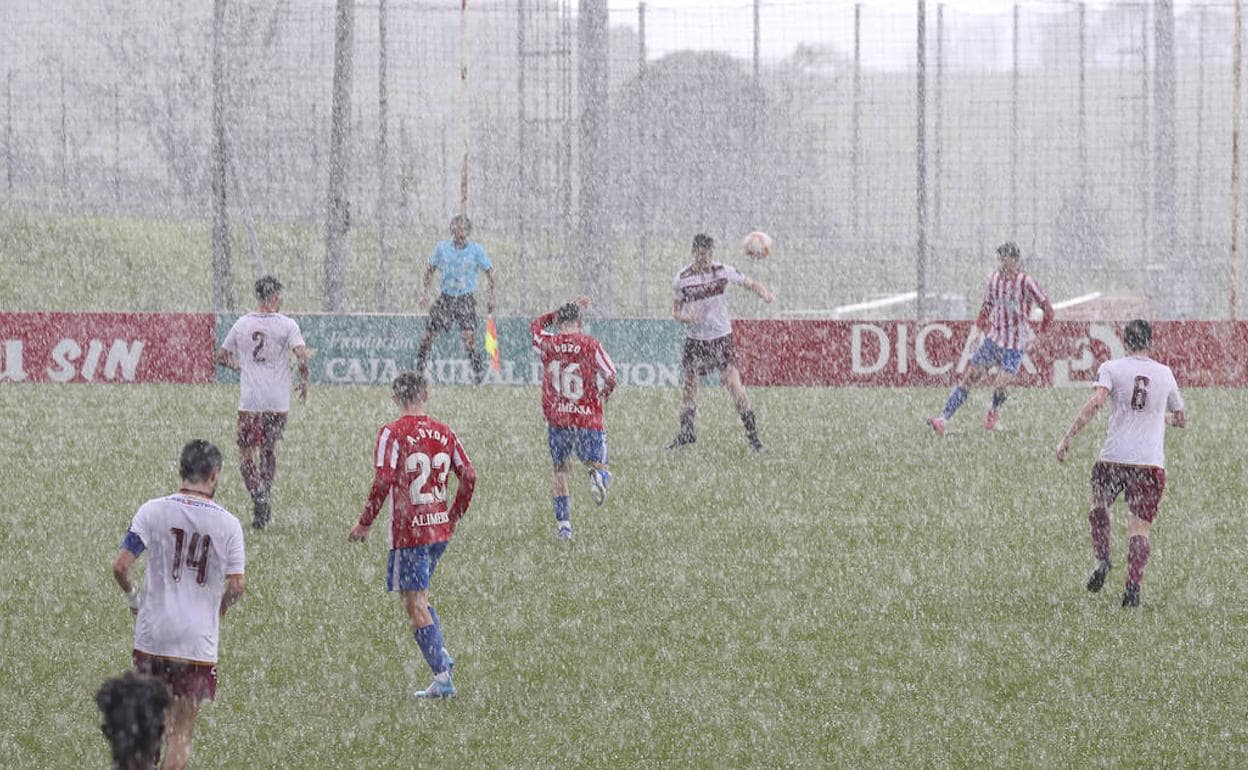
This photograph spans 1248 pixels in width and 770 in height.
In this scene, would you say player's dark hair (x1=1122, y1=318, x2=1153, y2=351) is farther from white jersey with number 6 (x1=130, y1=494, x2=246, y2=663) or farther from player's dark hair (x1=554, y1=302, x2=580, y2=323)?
white jersey with number 6 (x1=130, y1=494, x2=246, y2=663)

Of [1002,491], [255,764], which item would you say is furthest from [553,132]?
[255,764]

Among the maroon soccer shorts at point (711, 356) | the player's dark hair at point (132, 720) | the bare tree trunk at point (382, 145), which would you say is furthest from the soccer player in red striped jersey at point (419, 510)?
the bare tree trunk at point (382, 145)

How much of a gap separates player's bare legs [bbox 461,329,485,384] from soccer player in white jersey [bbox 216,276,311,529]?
10.6 metres

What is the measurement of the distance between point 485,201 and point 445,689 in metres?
23.9

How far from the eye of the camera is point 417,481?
942 centimetres

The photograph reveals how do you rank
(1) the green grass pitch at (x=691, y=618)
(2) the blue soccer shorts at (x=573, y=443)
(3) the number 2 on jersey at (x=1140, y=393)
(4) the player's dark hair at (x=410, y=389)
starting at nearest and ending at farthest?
(1) the green grass pitch at (x=691, y=618) → (4) the player's dark hair at (x=410, y=389) → (3) the number 2 on jersey at (x=1140, y=393) → (2) the blue soccer shorts at (x=573, y=443)

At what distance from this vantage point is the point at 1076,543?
14297mm

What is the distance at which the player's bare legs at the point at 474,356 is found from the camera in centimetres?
2542

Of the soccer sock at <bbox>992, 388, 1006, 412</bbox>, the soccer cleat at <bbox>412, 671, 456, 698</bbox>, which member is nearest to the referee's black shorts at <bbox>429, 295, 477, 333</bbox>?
the soccer sock at <bbox>992, 388, 1006, 412</bbox>

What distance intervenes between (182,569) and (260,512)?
7.30m

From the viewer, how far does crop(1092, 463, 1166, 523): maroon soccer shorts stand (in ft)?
38.0

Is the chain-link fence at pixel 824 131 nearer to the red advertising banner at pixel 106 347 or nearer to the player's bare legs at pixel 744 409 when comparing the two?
the red advertising banner at pixel 106 347

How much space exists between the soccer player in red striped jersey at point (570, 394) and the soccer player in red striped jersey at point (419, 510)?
4.41 metres

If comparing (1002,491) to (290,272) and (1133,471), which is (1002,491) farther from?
(290,272)
